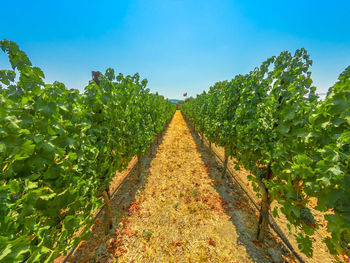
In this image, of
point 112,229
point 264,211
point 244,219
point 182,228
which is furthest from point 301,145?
point 112,229

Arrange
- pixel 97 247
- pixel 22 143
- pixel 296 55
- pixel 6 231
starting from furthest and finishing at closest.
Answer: pixel 97 247, pixel 296 55, pixel 22 143, pixel 6 231

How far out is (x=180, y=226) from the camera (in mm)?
4715

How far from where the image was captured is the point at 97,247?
4.02 meters

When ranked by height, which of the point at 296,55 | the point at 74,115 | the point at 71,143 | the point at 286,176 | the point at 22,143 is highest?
the point at 296,55

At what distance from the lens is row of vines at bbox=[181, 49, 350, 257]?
179 centimetres

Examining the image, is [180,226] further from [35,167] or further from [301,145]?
[35,167]

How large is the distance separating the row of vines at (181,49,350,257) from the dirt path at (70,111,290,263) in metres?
0.79

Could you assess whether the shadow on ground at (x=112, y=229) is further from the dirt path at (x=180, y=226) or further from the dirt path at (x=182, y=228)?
the dirt path at (x=182, y=228)

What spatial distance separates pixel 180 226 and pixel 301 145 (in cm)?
445

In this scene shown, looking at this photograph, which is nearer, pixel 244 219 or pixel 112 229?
pixel 112 229

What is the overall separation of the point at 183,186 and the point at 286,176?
197 inches

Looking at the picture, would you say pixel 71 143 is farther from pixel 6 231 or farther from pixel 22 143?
pixel 6 231

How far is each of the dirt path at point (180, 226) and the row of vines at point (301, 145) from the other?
31.1 inches

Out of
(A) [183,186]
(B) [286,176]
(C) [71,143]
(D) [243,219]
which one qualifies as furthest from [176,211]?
(C) [71,143]
